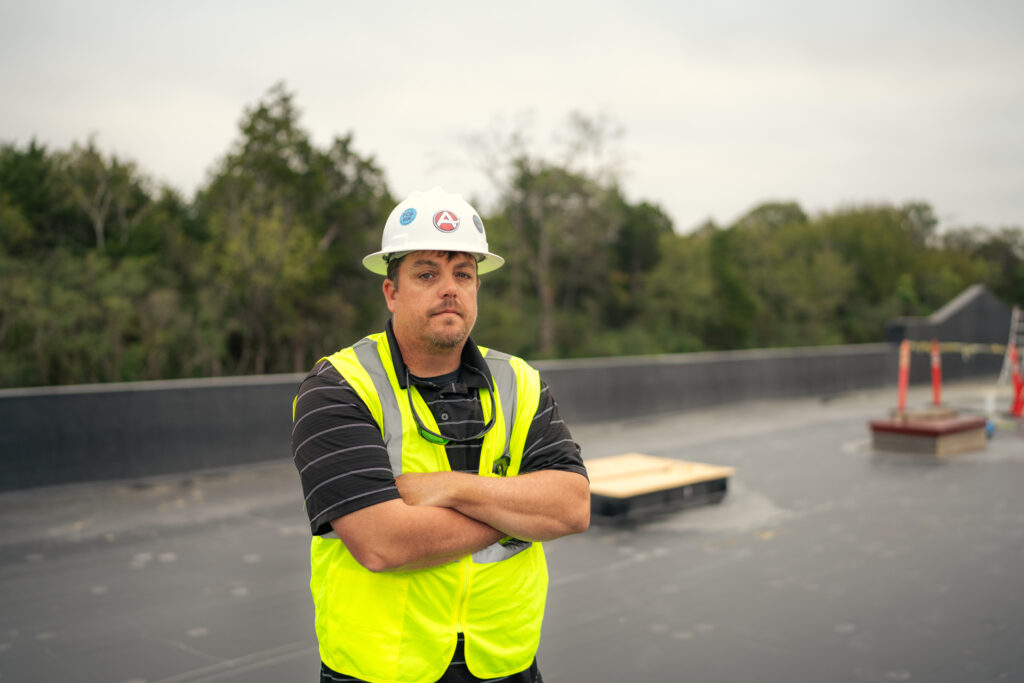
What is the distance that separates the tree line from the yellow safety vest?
2929cm

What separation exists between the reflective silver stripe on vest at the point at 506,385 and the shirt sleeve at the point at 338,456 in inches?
14.7

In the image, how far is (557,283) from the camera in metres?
49.2

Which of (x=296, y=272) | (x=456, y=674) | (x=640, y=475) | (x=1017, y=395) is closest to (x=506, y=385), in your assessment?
(x=456, y=674)

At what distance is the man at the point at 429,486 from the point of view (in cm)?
224

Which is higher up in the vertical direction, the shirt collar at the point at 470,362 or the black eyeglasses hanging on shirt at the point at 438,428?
the shirt collar at the point at 470,362

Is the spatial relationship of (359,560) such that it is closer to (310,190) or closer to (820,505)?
(820,505)

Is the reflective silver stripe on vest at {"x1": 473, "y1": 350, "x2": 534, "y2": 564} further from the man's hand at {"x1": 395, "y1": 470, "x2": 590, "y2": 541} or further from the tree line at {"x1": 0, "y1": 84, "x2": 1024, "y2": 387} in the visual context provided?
the tree line at {"x1": 0, "y1": 84, "x2": 1024, "y2": 387}

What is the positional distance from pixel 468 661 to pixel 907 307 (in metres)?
61.8

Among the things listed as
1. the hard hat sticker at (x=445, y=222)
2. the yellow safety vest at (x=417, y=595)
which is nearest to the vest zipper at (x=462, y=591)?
the yellow safety vest at (x=417, y=595)

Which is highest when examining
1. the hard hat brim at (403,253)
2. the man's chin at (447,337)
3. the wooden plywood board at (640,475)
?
the hard hat brim at (403,253)

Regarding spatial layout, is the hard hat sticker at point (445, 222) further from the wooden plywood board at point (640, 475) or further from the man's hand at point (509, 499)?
the wooden plywood board at point (640, 475)

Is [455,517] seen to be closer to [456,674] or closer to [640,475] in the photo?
[456,674]

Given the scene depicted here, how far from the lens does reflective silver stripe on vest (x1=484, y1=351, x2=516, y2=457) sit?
249cm

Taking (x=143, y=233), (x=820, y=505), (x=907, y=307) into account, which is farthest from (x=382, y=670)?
(x=907, y=307)
